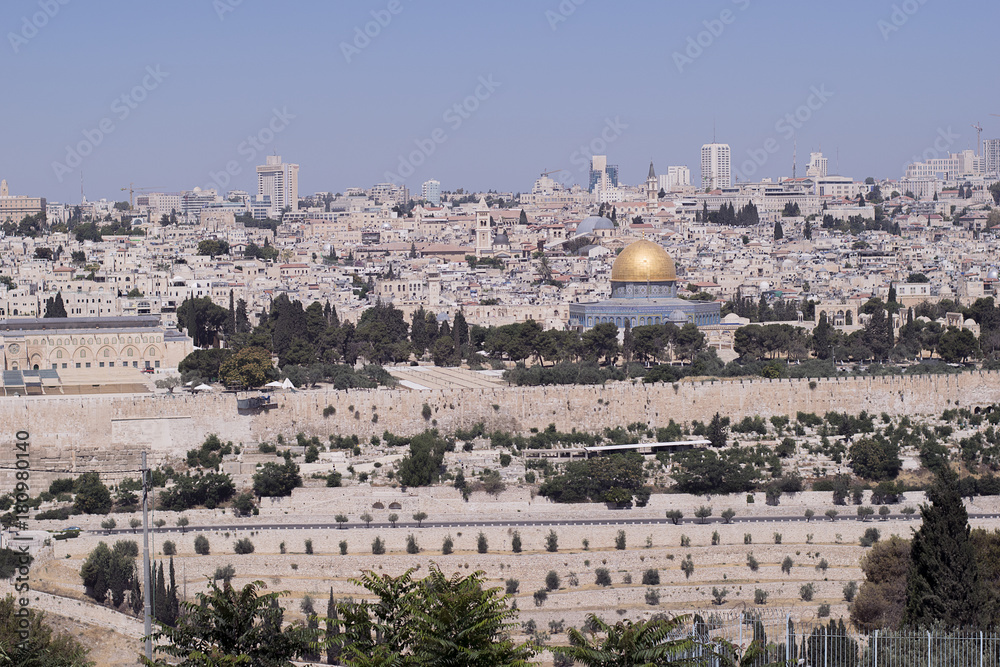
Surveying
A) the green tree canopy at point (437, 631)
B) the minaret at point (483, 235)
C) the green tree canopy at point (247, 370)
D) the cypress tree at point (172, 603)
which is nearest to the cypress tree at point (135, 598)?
the cypress tree at point (172, 603)

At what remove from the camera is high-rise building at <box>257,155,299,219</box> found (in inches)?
5738

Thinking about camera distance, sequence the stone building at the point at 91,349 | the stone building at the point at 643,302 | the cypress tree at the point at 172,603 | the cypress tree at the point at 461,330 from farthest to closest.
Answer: the stone building at the point at 643,302
the cypress tree at the point at 461,330
the stone building at the point at 91,349
the cypress tree at the point at 172,603

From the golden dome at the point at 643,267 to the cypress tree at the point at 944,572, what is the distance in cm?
3106

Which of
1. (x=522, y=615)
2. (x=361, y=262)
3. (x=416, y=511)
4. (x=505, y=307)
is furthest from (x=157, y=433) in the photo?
(x=361, y=262)

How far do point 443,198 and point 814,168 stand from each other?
36.4 m

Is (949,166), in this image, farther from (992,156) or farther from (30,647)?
(30,647)

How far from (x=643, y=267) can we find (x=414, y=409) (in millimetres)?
16897

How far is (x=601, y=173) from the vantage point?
151m

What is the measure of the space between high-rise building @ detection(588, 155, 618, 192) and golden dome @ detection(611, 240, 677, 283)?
3668 inches

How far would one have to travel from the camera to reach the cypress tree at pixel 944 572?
703 inches

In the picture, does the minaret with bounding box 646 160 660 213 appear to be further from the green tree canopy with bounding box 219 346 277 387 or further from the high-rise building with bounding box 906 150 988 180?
the green tree canopy with bounding box 219 346 277 387

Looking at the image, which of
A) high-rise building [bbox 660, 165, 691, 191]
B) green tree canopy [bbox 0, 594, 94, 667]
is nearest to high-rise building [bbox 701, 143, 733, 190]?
high-rise building [bbox 660, 165, 691, 191]

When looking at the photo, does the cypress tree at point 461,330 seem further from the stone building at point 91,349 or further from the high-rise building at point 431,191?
the high-rise building at point 431,191

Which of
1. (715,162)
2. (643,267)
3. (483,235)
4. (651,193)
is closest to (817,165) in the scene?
(715,162)
